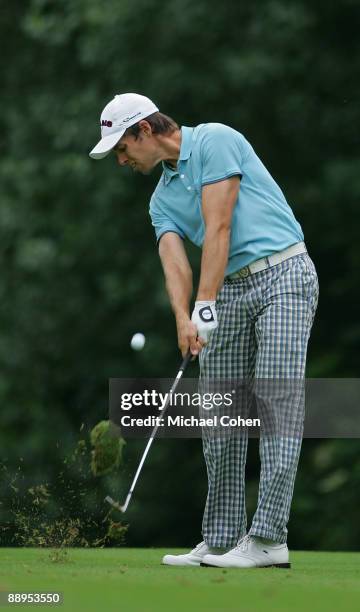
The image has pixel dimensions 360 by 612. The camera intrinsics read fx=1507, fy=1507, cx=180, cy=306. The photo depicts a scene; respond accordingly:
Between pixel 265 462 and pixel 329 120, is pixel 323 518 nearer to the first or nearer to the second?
pixel 329 120

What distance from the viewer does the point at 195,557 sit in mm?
5727

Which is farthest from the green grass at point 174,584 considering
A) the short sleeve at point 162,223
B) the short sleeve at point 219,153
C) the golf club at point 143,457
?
the short sleeve at point 219,153

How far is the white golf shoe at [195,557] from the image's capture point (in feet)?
18.7

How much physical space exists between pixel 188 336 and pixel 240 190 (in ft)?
1.94

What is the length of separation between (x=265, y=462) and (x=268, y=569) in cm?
41

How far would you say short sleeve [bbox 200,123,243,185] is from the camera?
18.4ft

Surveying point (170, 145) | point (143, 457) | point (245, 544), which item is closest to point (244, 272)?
point (170, 145)

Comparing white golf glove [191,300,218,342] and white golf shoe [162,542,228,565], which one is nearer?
white golf glove [191,300,218,342]

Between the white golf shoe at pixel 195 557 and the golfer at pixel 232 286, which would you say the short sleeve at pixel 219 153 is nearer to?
the golfer at pixel 232 286

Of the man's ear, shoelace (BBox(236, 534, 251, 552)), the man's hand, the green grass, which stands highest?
the man's ear

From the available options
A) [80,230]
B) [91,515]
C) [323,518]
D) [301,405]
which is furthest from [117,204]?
[301,405]

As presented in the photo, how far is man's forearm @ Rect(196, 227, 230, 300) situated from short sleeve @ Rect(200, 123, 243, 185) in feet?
0.69

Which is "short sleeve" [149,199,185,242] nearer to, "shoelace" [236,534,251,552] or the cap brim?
the cap brim

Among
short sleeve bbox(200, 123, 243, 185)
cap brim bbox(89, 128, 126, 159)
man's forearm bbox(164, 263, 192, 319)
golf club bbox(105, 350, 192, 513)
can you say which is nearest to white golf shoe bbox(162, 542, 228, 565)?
golf club bbox(105, 350, 192, 513)
